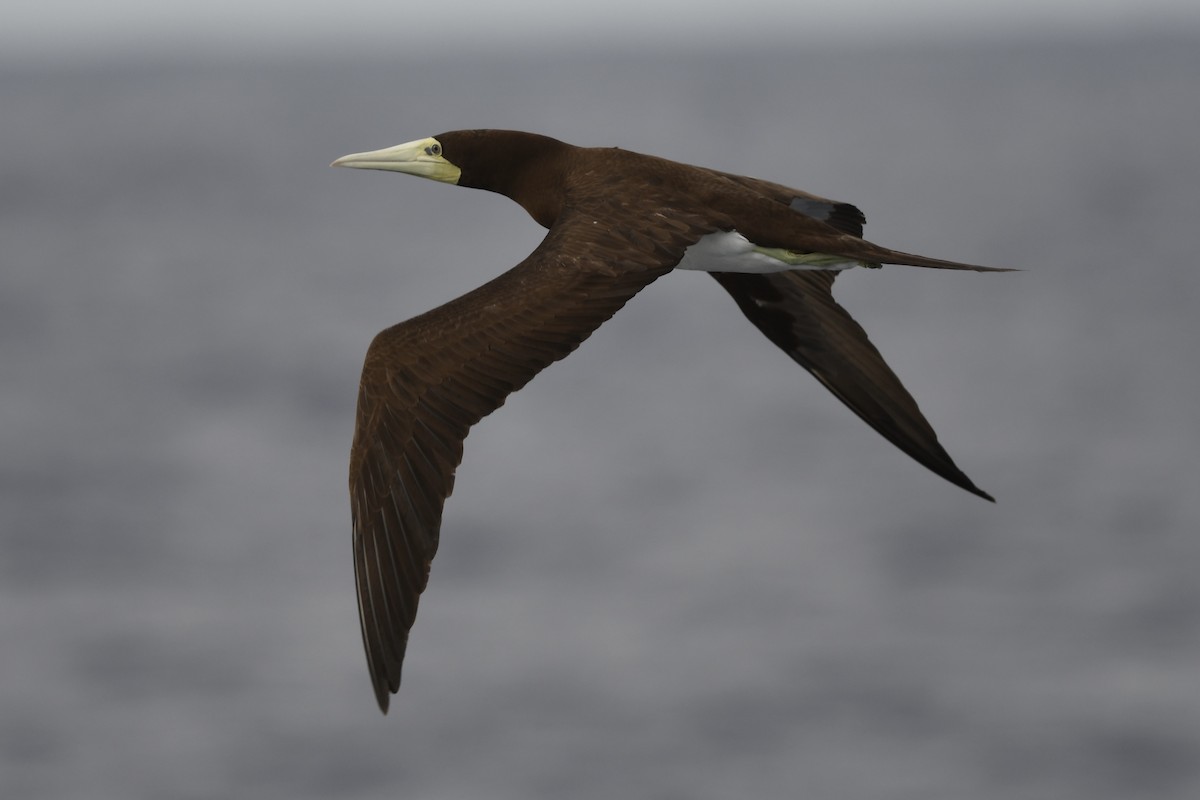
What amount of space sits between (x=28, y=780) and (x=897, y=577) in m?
20.6

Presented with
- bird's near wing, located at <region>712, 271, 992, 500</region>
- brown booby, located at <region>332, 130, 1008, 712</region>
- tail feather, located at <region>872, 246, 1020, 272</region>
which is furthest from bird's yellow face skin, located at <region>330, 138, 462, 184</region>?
tail feather, located at <region>872, 246, 1020, 272</region>

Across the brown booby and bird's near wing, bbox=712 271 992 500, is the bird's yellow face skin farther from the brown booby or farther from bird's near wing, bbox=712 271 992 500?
bird's near wing, bbox=712 271 992 500

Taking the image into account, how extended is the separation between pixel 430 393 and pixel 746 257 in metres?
2.58

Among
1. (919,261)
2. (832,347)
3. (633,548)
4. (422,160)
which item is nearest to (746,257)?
(919,261)

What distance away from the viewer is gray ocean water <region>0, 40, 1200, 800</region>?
129 ft

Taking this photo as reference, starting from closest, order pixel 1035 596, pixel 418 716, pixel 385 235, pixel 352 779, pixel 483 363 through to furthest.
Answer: pixel 483 363
pixel 352 779
pixel 418 716
pixel 1035 596
pixel 385 235

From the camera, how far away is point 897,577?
157 feet

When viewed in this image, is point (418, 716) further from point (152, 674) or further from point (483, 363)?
point (483, 363)

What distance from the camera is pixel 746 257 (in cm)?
1332

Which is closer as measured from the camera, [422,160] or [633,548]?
[422,160]

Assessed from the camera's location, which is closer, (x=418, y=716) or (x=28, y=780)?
(x=28, y=780)

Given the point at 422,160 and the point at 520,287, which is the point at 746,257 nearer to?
the point at 520,287

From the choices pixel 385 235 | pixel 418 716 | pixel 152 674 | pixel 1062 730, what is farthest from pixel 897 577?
pixel 385 235

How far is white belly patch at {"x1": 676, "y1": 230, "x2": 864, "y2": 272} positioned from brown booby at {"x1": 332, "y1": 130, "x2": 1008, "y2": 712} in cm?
1
